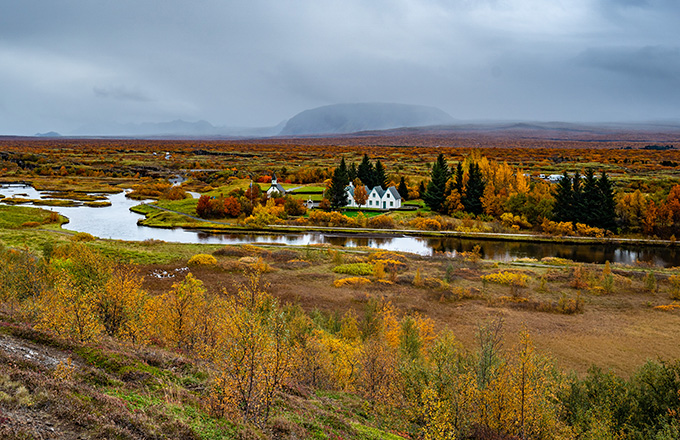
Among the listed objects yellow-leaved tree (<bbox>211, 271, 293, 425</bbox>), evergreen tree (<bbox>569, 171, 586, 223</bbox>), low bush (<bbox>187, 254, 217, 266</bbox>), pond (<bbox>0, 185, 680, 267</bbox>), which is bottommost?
pond (<bbox>0, 185, 680, 267</bbox>)

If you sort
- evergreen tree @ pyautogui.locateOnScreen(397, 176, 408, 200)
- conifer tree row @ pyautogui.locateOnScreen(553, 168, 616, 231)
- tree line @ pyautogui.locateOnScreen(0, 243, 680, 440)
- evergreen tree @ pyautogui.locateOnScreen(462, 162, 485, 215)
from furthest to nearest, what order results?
evergreen tree @ pyautogui.locateOnScreen(397, 176, 408, 200), evergreen tree @ pyautogui.locateOnScreen(462, 162, 485, 215), conifer tree row @ pyautogui.locateOnScreen(553, 168, 616, 231), tree line @ pyautogui.locateOnScreen(0, 243, 680, 440)

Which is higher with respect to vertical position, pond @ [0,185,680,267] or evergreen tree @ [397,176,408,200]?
evergreen tree @ [397,176,408,200]

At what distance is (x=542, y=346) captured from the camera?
25.7m

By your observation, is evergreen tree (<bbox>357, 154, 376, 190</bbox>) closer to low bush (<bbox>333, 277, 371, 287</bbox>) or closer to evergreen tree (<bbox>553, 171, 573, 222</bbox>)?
evergreen tree (<bbox>553, 171, 573, 222</bbox>)

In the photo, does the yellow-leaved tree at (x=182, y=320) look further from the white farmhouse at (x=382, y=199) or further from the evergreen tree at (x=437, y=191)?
the evergreen tree at (x=437, y=191)

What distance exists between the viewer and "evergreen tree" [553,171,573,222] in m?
68.2

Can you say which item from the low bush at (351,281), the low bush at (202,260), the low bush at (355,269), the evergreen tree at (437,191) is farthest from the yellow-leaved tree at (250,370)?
the evergreen tree at (437,191)

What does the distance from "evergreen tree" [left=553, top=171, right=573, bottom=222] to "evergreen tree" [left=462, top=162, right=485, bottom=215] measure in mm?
12800

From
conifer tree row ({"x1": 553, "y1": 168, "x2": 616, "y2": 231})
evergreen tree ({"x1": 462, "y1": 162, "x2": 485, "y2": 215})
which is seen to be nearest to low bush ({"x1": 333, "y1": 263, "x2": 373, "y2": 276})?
evergreen tree ({"x1": 462, "y1": 162, "x2": 485, "y2": 215})

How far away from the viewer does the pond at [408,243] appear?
2142 inches

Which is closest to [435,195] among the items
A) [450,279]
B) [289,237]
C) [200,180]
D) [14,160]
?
[289,237]

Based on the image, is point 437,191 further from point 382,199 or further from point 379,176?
point 379,176

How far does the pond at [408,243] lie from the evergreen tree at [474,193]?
1575 cm

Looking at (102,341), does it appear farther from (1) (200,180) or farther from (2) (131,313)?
(1) (200,180)
